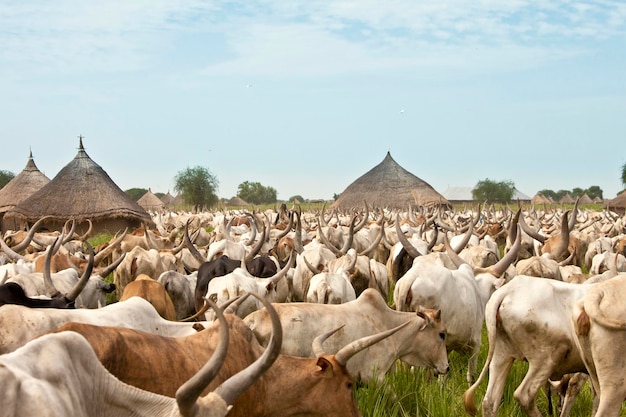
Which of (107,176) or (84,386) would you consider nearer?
(84,386)

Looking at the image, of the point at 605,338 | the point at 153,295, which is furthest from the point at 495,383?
the point at 153,295

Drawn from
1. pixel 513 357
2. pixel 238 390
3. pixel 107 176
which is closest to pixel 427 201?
pixel 107 176

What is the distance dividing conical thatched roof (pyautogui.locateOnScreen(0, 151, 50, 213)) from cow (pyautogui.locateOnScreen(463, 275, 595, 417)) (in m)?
30.4

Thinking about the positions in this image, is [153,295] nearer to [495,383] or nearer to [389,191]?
[495,383]

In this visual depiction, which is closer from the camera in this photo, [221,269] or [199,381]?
[199,381]

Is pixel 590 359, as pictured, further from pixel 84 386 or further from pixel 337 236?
pixel 337 236

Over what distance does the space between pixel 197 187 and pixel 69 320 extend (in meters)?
61.7

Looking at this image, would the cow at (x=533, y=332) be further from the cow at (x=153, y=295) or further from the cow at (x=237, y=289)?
the cow at (x=153, y=295)

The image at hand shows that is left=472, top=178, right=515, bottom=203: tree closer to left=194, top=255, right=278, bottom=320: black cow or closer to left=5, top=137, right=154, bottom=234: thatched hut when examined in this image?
left=5, top=137, right=154, bottom=234: thatched hut

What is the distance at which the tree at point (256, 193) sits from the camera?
332 feet

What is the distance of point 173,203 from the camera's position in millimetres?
81875

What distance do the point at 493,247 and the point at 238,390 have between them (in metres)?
14.8

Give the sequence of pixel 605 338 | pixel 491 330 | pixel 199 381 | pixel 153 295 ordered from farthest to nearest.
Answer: pixel 153 295 → pixel 491 330 → pixel 605 338 → pixel 199 381

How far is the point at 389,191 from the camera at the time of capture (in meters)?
54.2
